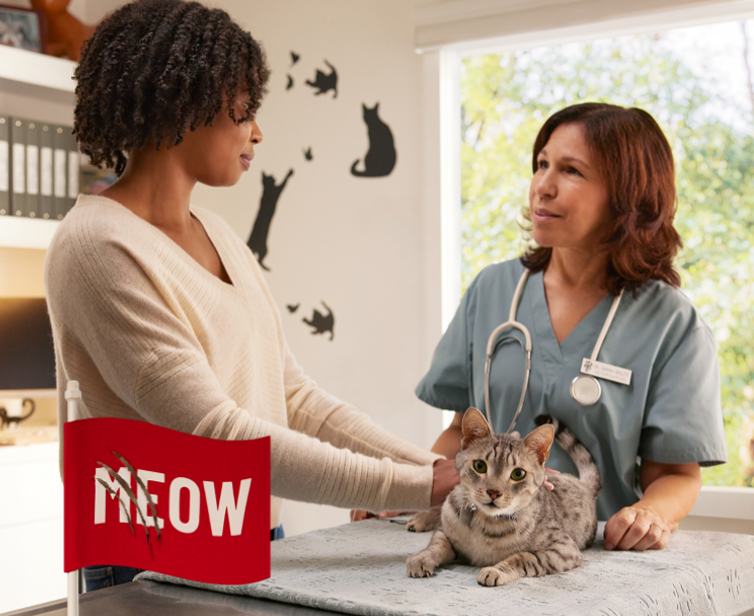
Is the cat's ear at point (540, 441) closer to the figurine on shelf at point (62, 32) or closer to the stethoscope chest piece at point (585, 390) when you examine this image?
the stethoscope chest piece at point (585, 390)

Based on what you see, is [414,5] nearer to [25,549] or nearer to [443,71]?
[443,71]

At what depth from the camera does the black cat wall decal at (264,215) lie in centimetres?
283

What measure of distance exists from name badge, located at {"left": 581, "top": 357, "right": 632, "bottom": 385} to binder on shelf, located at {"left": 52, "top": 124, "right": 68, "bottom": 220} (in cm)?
209

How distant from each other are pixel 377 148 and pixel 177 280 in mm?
1706

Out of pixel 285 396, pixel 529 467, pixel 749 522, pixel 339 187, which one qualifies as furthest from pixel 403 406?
pixel 529 467

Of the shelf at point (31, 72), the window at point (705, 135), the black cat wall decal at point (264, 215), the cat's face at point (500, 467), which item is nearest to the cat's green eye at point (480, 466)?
the cat's face at point (500, 467)

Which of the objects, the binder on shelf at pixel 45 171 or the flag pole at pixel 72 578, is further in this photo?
the binder on shelf at pixel 45 171

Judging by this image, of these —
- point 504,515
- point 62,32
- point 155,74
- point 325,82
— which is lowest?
point 504,515

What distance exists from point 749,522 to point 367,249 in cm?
143

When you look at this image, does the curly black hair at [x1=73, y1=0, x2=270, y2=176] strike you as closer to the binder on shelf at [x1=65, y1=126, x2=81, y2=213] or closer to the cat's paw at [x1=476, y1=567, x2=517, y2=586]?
the cat's paw at [x1=476, y1=567, x2=517, y2=586]

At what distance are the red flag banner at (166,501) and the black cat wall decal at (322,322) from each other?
2001mm

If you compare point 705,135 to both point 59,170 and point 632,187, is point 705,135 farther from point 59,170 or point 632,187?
point 59,170

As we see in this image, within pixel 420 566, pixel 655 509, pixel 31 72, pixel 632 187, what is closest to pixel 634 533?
pixel 655 509

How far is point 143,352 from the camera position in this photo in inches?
35.9
